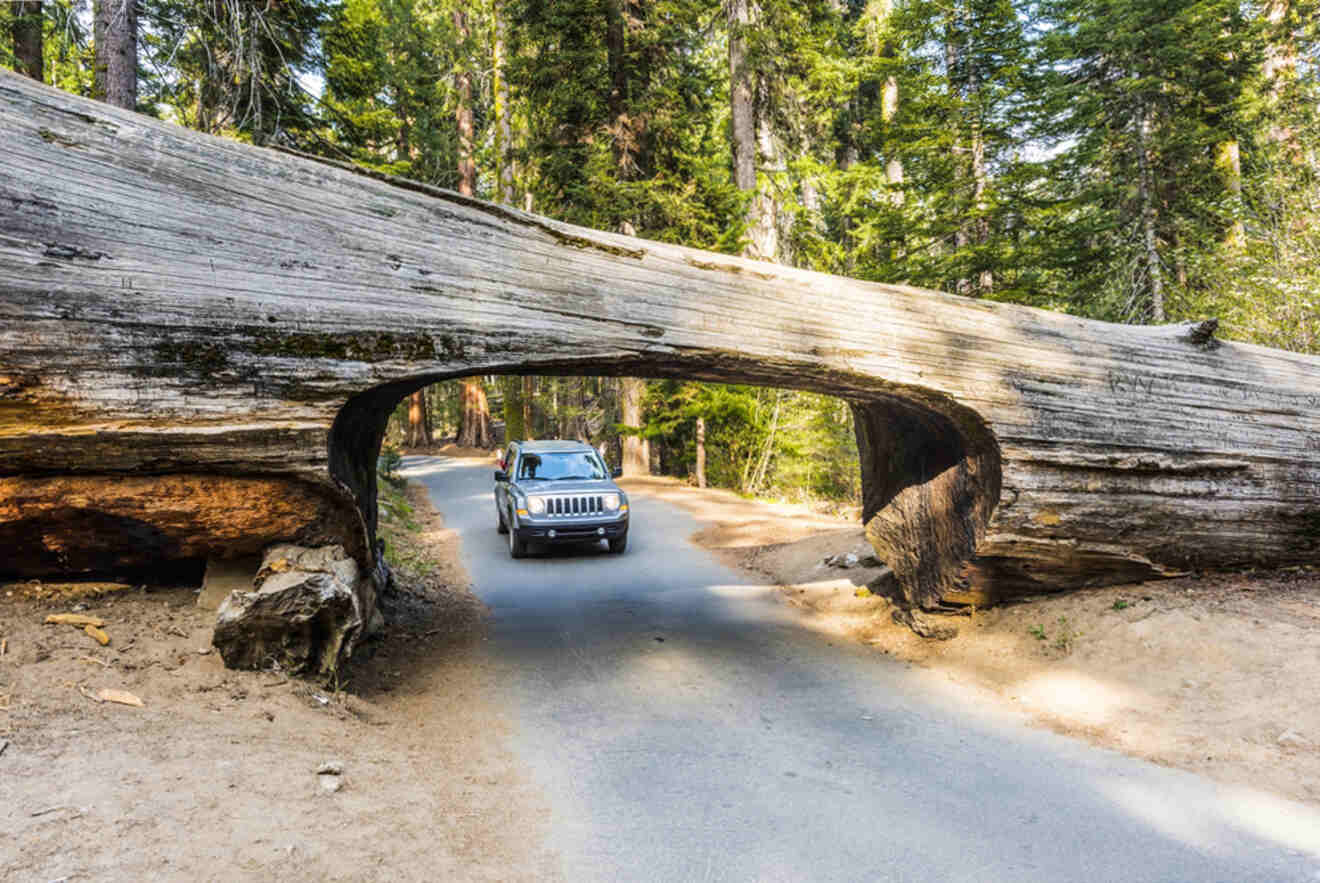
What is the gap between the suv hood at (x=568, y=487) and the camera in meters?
11.9

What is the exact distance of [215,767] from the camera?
337 centimetres

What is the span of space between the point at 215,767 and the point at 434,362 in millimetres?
2719

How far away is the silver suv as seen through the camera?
11648 mm

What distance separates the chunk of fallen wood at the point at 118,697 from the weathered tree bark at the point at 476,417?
2901 cm

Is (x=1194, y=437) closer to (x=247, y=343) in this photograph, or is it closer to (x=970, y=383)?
(x=970, y=383)

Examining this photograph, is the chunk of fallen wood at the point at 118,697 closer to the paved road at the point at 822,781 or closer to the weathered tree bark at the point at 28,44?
the paved road at the point at 822,781

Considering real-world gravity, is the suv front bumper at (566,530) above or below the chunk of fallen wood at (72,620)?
below

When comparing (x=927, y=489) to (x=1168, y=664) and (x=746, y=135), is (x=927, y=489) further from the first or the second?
(x=746, y=135)

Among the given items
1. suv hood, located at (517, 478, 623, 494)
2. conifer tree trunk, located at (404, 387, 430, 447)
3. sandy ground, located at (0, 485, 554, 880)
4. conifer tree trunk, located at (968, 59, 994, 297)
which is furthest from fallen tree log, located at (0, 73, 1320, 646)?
conifer tree trunk, located at (404, 387, 430, 447)

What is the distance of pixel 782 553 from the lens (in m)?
11.8

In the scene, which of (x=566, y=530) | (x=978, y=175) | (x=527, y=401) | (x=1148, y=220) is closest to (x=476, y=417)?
(x=527, y=401)

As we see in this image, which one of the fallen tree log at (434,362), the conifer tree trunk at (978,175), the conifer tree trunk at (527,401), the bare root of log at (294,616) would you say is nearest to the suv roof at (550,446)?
the fallen tree log at (434,362)

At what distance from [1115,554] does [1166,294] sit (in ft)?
48.1

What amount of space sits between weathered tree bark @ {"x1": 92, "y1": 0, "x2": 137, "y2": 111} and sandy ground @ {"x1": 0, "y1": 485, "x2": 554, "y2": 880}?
24.2ft
